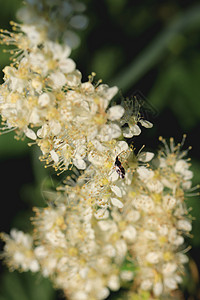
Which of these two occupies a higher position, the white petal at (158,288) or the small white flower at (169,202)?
the small white flower at (169,202)

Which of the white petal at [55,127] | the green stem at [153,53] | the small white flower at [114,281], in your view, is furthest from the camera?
the green stem at [153,53]

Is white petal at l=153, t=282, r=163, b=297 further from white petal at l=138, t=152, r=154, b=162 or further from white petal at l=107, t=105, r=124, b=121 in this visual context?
white petal at l=107, t=105, r=124, b=121

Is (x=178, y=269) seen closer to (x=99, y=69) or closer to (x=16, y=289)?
(x=16, y=289)

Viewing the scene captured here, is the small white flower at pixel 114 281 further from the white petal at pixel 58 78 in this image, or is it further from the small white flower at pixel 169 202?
the white petal at pixel 58 78

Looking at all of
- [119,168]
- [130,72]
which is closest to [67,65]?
[119,168]

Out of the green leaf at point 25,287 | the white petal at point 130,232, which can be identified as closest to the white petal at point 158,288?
the white petal at point 130,232

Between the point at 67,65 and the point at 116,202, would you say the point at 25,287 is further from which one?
the point at 67,65

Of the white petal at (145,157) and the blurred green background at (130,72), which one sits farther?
the blurred green background at (130,72)

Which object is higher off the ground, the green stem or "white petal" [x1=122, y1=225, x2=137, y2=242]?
the green stem

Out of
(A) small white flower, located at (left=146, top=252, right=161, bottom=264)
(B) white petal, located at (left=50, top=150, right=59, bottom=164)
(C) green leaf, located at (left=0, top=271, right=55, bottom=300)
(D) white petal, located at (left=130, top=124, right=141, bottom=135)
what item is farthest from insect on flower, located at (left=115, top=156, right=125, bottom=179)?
(C) green leaf, located at (left=0, top=271, right=55, bottom=300)
